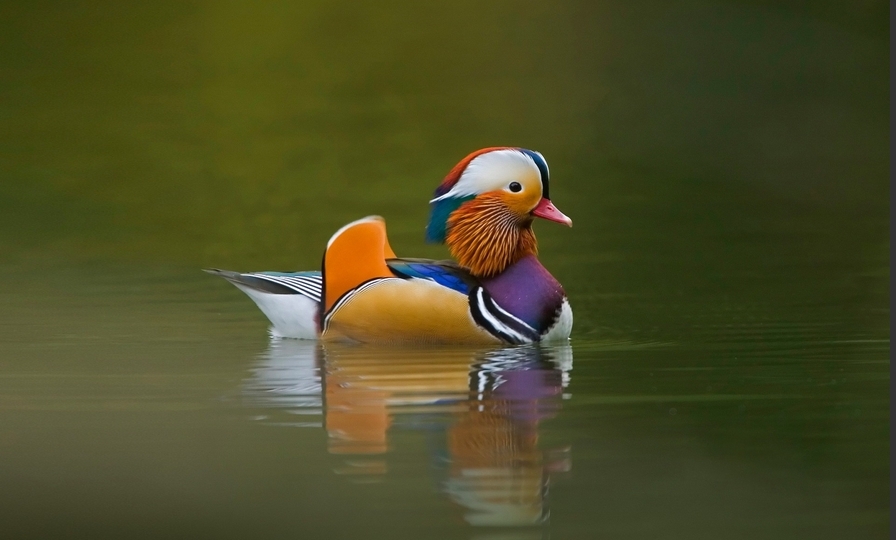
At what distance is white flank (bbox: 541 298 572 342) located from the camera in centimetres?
584

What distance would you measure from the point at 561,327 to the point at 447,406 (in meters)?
1.42

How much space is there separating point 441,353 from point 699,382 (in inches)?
42.1

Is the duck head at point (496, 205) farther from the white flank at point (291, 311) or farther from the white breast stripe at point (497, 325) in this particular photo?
the white flank at point (291, 311)

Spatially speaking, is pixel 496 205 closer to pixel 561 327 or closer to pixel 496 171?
pixel 496 171

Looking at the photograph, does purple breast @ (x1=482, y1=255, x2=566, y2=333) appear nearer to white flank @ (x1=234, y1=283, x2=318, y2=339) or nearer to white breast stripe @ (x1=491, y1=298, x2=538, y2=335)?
white breast stripe @ (x1=491, y1=298, x2=538, y2=335)

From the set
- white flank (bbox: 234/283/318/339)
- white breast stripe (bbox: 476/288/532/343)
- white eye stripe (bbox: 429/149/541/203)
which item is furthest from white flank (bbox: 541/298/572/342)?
white flank (bbox: 234/283/318/339)

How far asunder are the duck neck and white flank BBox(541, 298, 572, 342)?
0.29 metres

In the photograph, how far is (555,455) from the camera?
3.87 meters

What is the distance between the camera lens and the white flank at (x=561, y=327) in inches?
230

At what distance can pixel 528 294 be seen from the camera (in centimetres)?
583

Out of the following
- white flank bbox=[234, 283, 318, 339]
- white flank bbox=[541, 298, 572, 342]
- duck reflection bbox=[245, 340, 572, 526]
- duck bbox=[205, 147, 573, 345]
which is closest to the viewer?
duck reflection bbox=[245, 340, 572, 526]

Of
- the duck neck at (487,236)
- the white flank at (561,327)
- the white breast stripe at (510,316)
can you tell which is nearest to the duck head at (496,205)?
the duck neck at (487,236)

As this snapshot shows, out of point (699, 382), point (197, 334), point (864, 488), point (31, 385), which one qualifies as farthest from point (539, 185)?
point (864, 488)

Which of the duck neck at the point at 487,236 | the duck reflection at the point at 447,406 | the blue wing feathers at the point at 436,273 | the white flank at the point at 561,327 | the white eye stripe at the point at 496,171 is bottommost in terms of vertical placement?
the duck reflection at the point at 447,406
